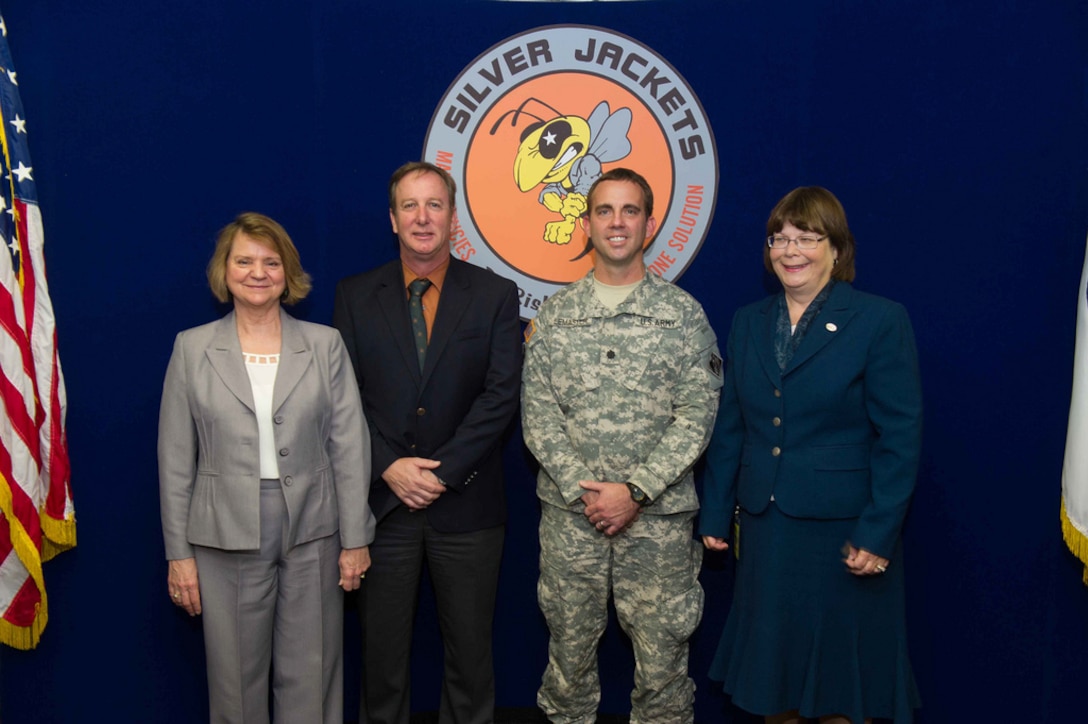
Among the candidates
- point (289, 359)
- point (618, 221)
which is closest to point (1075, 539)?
point (618, 221)

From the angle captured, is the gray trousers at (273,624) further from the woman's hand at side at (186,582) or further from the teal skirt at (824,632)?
the teal skirt at (824,632)

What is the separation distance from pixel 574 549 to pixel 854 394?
3.02ft

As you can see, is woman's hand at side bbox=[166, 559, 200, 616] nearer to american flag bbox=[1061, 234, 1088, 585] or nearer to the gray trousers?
the gray trousers

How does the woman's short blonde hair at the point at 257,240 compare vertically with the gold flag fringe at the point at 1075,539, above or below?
above

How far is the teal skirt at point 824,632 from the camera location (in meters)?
2.37

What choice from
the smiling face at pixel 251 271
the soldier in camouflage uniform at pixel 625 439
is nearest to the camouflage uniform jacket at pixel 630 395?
the soldier in camouflage uniform at pixel 625 439

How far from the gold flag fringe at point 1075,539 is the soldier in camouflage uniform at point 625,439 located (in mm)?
1112

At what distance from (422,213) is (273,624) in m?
1.26

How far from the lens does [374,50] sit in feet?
9.73

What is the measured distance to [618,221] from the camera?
255 centimetres

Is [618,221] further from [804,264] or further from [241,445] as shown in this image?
[241,445]

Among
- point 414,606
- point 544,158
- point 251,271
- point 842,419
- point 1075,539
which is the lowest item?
point 414,606

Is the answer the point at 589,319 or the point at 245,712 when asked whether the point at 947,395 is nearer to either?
the point at 589,319

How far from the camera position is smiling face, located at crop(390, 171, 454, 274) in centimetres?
262
